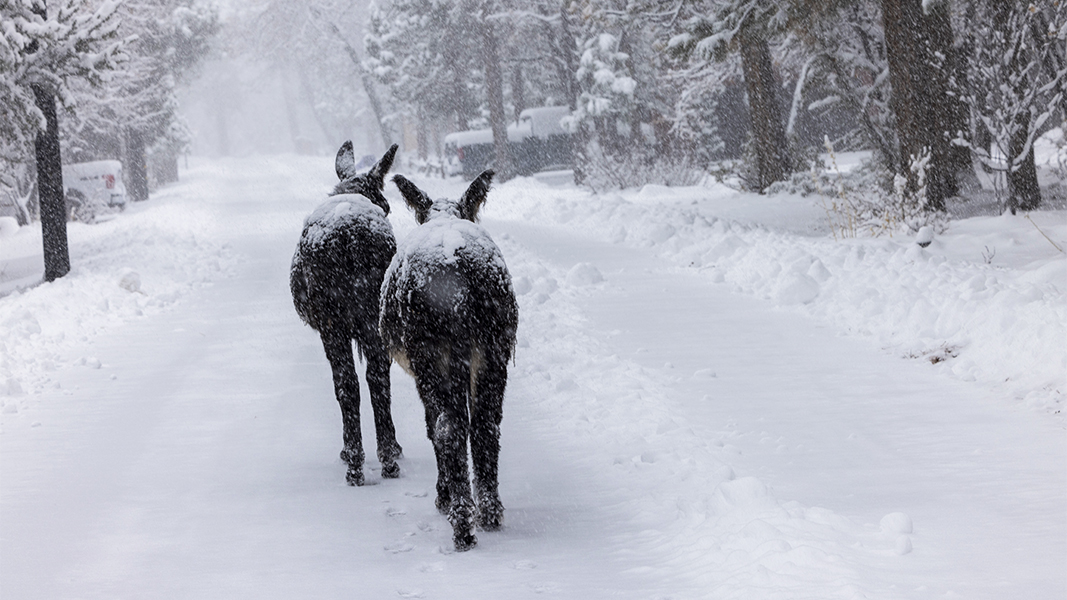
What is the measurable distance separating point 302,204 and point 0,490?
1145 inches

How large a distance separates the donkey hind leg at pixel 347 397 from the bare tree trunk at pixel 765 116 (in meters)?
18.9

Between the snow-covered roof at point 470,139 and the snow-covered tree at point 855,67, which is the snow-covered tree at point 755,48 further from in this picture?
the snow-covered roof at point 470,139

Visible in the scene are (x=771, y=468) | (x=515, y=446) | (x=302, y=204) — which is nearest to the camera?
(x=771, y=468)

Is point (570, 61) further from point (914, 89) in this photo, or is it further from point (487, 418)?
point (487, 418)

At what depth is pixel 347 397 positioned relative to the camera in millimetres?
6543

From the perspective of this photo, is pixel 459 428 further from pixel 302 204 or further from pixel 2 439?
pixel 302 204

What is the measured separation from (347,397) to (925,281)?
6.17 metres

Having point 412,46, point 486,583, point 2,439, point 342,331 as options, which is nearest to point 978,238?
point 342,331

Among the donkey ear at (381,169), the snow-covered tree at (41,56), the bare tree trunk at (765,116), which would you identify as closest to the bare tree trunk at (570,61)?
the bare tree trunk at (765,116)

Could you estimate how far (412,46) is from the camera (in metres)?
55.4

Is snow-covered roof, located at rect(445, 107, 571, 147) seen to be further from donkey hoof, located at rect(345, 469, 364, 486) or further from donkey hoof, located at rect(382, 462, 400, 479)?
donkey hoof, located at rect(345, 469, 364, 486)

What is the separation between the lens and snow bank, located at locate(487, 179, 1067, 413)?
746cm

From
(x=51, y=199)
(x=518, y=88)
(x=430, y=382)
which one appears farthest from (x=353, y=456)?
(x=518, y=88)

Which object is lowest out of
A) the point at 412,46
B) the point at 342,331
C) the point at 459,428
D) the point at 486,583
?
the point at 486,583
